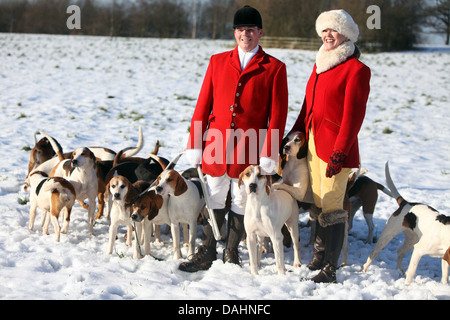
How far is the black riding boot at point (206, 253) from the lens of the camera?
411cm

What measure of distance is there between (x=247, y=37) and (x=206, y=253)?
2.01 metres

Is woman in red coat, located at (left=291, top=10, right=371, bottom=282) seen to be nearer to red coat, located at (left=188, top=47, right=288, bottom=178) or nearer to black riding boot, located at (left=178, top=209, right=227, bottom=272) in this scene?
red coat, located at (left=188, top=47, right=288, bottom=178)

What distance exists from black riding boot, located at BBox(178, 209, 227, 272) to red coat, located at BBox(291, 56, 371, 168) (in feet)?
3.67

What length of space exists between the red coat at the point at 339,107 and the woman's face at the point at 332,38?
167 mm

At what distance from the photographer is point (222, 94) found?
156 inches

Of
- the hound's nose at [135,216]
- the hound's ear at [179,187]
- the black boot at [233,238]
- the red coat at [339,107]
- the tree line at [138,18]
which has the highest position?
the tree line at [138,18]

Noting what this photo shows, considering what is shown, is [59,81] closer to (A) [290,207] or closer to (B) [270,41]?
(B) [270,41]

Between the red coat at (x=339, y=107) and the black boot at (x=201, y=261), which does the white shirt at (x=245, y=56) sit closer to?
the red coat at (x=339, y=107)

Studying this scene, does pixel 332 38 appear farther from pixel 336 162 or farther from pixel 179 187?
pixel 179 187

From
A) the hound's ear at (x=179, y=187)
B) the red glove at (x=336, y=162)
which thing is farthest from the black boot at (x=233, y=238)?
the red glove at (x=336, y=162)

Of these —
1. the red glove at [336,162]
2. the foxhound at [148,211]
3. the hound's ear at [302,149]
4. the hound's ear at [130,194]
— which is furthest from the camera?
the hound's ear at [130,194]

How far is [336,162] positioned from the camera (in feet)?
11.9
